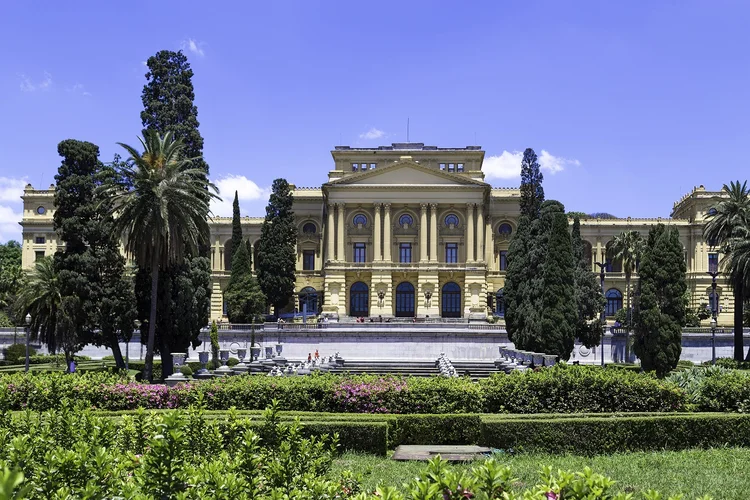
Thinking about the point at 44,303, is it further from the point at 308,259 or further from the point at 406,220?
the point at 308,259

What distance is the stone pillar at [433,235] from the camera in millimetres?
65875

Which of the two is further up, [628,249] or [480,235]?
[480,235]

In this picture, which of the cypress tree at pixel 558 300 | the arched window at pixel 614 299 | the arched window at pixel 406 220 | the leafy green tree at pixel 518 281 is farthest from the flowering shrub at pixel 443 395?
the arched window at pixel 614 299

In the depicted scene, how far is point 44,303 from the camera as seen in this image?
37688 millimetres

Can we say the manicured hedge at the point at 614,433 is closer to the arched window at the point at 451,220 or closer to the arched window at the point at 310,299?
the arched window at the point at 451,220

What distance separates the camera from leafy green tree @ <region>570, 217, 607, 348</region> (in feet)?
151

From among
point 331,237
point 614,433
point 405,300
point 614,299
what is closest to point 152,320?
point 614,433

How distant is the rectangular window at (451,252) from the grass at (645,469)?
176 ft

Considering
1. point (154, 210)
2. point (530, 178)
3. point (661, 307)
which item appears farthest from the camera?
point (530, 178)

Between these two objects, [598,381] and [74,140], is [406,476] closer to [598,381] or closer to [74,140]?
[598,381]

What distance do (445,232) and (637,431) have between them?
53782 mm

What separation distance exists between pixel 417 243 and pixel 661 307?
117 ft

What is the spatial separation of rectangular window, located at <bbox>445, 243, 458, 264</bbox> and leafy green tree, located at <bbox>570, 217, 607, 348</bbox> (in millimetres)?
16849

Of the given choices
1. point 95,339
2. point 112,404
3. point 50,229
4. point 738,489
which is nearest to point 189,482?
point 738,489
